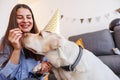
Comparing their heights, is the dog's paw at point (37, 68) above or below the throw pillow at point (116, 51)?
above

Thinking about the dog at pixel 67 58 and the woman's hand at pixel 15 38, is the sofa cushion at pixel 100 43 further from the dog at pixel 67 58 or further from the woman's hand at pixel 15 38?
the woman's hand at pixel 15 38

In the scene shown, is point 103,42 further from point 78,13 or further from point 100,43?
point 78,13

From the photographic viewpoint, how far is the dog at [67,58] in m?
1.00

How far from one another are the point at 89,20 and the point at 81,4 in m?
0.26

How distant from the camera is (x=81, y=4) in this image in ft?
9.23

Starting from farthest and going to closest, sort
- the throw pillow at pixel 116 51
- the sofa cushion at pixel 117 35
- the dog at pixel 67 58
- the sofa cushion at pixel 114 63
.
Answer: the sofa cushion at pixel 117 35 → the throw pillow at pixel 116 51 → the sofa cushion at pixel 114 63 → the dog at pixel 67 58

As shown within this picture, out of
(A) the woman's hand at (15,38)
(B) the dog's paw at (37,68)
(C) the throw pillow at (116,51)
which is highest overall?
(A) the woman's hand at (15,38)

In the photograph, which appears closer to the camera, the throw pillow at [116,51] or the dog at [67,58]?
the dog at [67,58]

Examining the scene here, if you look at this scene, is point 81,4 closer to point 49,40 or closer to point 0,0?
point 0,0

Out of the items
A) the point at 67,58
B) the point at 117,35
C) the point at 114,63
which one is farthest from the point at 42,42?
the point at 117,35

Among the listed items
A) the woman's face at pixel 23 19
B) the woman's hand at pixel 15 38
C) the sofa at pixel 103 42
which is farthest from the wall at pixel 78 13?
the woman's hand at pixel 15 38

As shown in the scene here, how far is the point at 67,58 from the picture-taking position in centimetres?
101

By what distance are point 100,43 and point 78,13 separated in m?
0.69

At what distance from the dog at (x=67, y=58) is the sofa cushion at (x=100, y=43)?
1.28 meters
